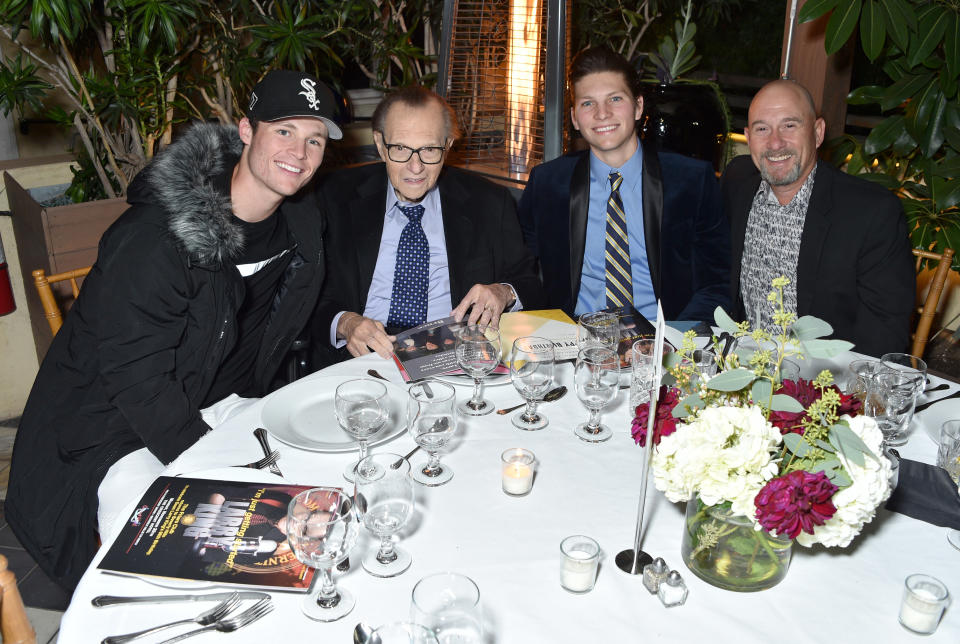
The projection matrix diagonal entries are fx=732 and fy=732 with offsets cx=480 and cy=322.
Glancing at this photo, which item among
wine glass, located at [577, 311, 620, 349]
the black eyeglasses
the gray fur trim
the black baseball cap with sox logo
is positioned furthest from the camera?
the black eyeglasses

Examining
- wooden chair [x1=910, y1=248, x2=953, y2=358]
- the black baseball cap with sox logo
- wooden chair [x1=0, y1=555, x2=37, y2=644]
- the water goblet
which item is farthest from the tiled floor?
wooden chair [x1=910, y1=248, x2=953, y2=358]

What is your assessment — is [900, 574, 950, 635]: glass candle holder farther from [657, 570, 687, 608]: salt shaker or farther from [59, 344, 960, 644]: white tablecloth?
[657, 570, 687, 608]: salt shaker

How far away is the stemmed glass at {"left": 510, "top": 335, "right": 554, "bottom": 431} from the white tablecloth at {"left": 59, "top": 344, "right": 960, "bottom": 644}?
0.10 metres

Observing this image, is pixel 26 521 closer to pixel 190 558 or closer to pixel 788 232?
pixel 190 558

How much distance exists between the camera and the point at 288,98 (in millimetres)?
1968

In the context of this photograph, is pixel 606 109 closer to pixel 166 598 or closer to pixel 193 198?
pixel 193 198

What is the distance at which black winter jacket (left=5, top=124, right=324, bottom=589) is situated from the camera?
5.71ft

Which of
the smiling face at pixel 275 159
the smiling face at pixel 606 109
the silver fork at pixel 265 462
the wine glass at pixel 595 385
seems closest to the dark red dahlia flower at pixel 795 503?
the wine glass at pixel 595 385

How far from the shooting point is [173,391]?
1.77 meters

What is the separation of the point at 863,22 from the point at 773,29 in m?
1.25

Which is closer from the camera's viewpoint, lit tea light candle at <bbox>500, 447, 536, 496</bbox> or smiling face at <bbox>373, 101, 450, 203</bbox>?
lit tea light candle at <bbox>500, 447, 536, 496</bbox>

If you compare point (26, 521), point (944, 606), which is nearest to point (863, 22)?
point (944, 606)

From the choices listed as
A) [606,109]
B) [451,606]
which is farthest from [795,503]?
[606,109]

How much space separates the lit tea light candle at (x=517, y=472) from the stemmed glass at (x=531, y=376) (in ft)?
0.62
